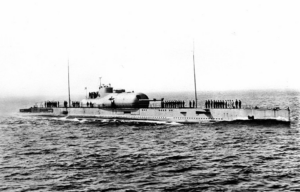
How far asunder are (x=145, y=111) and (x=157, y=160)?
75.0ft

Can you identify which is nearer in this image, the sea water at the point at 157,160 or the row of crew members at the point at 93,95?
the sea water at the point at 157,160

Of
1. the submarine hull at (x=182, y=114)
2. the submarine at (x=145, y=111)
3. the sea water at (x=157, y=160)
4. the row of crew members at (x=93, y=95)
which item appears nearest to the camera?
the sea water at (x=157, y=160)

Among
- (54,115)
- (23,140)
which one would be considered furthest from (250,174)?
(54,115)

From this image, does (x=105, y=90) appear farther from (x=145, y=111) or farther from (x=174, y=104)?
(x=174, y=104)

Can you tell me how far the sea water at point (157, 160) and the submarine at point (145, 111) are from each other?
307 cm

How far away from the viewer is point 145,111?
44.1 metres

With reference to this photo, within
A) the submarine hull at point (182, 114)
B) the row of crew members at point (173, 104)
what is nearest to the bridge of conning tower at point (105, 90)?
the submarine hull at point (182, 114)

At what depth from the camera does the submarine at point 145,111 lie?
37.4m

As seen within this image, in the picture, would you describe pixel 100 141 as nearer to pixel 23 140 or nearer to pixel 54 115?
pixel 23 140

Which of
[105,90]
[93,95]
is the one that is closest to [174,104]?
[105,90]

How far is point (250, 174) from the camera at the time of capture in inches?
709

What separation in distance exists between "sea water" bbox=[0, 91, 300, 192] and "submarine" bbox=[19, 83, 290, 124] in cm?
307

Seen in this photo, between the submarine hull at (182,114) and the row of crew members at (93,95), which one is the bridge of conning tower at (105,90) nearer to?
the row of crew members at (93,95)

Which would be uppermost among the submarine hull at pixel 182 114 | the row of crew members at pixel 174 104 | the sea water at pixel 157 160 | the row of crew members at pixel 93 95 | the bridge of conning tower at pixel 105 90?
the bridge of conning tower at pixel 105 90
